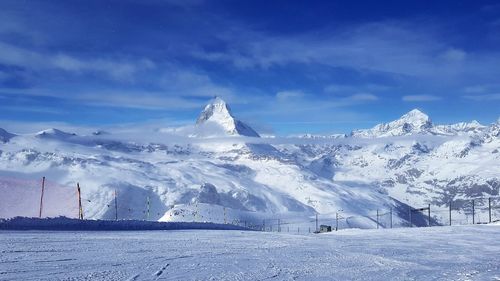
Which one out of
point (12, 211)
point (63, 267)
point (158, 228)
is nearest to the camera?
point (63, 267)

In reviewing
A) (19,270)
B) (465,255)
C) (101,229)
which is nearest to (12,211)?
(101,229)

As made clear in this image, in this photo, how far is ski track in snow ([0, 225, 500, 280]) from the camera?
43.4ft

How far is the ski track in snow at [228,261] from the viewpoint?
43.4 feet

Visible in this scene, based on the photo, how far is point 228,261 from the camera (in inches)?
629

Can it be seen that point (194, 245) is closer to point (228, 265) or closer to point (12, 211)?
point (228, 265)

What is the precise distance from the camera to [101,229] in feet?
98.5

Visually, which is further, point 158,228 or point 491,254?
point 158,228

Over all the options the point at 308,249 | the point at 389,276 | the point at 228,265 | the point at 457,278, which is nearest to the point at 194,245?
the point at 308,249

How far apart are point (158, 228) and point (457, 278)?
2305cm

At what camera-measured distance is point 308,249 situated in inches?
820

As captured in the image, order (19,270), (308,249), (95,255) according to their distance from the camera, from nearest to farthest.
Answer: (19,270)
(95,255)
(308,249)

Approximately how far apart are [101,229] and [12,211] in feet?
39.7

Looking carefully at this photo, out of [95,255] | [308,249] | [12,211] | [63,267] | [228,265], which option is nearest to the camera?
[63,267]

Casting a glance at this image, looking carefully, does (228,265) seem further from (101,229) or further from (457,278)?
(101,229)
